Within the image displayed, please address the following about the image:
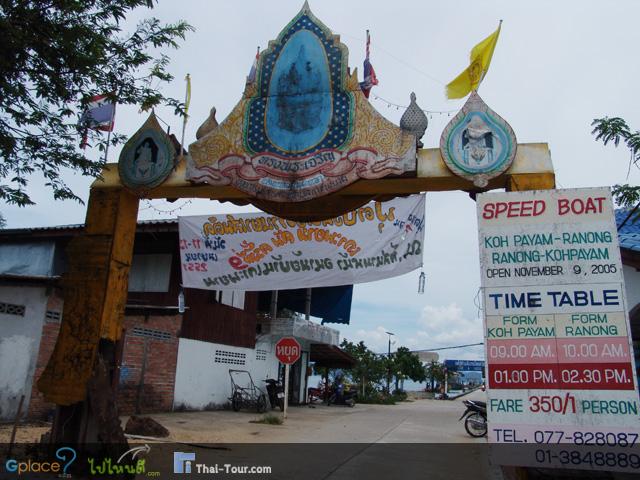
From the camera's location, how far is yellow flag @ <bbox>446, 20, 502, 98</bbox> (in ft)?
17.6

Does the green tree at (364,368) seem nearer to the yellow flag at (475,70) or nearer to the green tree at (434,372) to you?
the green tree at (434,372)

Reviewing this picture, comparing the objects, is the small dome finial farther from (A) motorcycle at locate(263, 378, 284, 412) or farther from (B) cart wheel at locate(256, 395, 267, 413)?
(A) motorcycle at locate(263, 378, 284, 412)

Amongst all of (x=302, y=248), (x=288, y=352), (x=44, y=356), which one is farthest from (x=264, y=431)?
(x=302, y=248)

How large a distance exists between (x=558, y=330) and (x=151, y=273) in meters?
13.2

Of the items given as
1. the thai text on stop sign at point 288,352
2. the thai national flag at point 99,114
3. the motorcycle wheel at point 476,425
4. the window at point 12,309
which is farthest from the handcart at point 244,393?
the thai national flag at point 99,114

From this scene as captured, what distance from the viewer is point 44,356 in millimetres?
10562

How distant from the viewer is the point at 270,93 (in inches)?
237

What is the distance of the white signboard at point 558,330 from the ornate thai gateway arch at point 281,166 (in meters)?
0.57

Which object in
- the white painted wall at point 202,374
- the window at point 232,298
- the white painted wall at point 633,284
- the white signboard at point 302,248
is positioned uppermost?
the window at point 232,298

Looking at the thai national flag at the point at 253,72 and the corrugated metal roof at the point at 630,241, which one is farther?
the corrugated metal roof at the point at 630,241

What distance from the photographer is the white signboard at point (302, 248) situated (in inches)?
312
